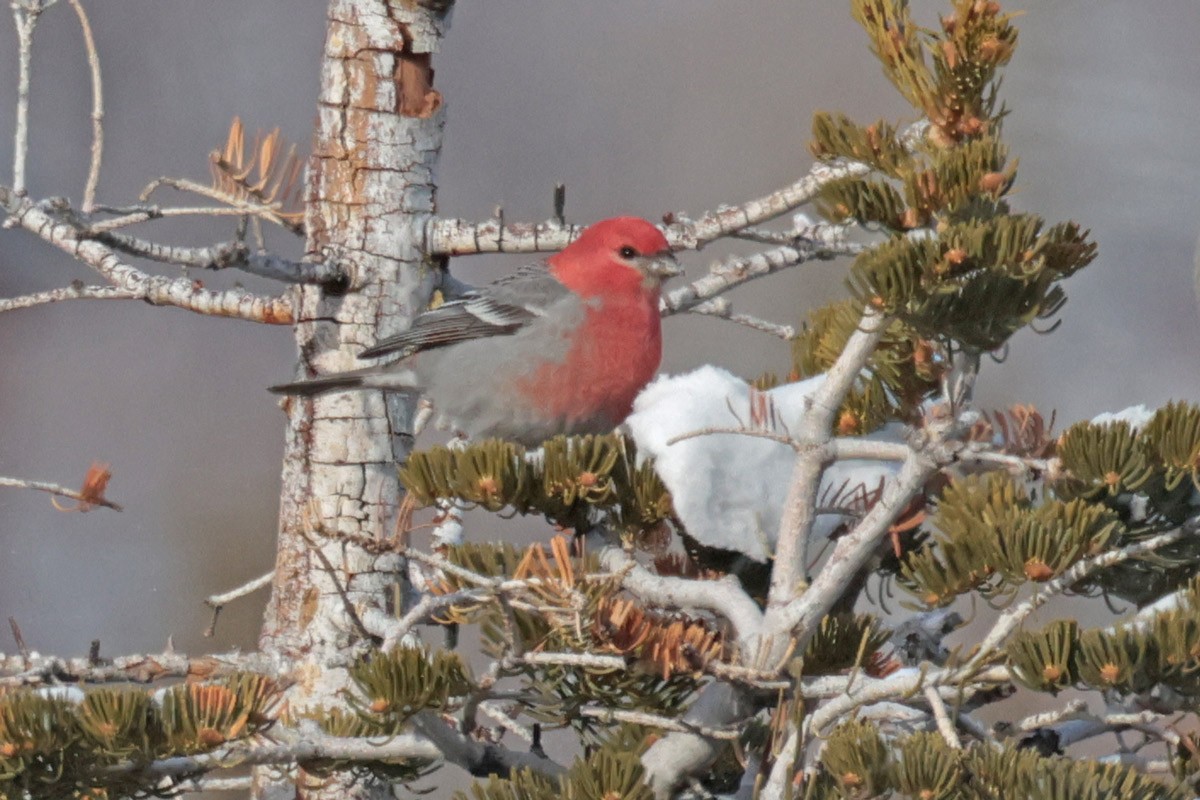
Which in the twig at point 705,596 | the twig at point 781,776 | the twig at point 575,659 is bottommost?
the twig at point 781,776

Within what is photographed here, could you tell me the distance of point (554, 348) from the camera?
2963 mm

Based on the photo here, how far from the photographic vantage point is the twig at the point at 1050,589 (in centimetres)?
158

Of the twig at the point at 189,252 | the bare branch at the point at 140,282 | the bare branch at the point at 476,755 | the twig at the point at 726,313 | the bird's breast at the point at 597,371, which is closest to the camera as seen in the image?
the bare branch at the point at 476,755

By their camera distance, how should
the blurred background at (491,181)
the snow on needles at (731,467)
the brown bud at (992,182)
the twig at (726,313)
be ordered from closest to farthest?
the brown bud at (992,182) → the snow on needles at (731,467) → the twig at (726,313) → the blurred background at (491,181)

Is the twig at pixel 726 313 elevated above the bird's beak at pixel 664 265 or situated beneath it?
situated beneath

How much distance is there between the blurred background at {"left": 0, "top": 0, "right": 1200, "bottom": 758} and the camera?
4703mm

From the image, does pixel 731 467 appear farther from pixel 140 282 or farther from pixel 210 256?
pixel 140 282

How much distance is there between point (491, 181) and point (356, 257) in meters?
2.44

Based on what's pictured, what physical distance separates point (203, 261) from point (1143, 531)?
1.48m

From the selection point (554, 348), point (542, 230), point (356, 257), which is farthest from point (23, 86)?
point (554, 348)

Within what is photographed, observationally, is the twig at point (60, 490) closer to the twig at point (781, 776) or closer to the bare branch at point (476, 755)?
the bare branch at point (476, 755)

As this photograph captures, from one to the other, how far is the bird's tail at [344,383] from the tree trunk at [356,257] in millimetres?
31

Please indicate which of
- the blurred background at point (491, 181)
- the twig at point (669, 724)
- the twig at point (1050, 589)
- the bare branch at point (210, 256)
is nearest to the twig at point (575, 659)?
the twig at point (669, 724)

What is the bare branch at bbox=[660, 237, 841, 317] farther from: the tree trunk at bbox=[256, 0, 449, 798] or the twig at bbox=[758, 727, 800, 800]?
the twig at bbox=[758, 727, 800, 800]
